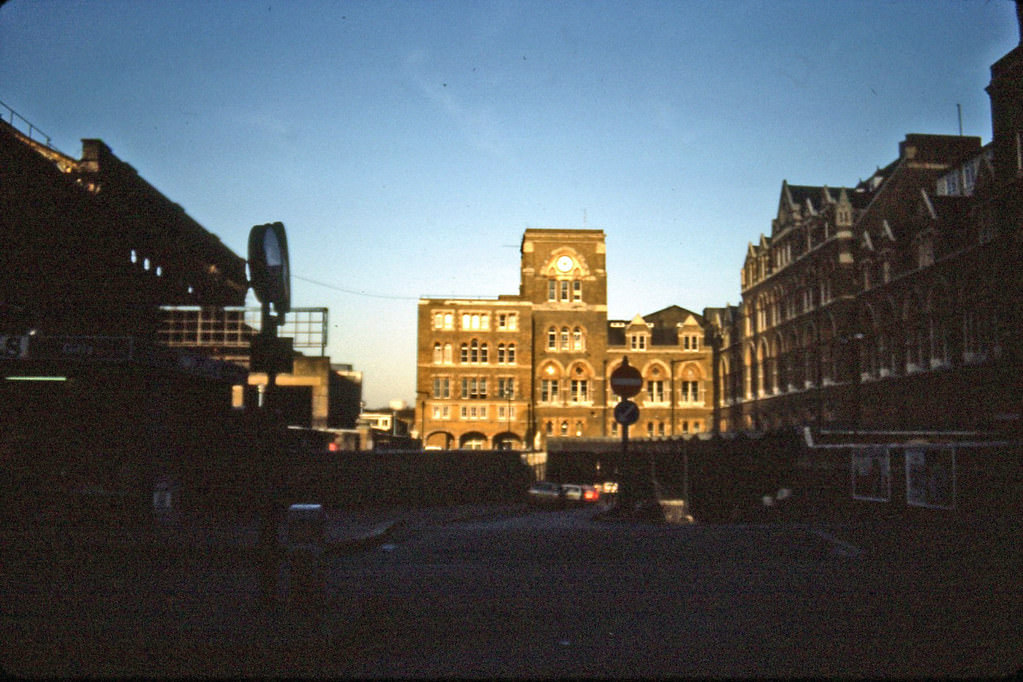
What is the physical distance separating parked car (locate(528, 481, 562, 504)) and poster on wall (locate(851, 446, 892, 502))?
45.0 feet

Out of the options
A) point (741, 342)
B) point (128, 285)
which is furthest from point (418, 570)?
point (741, 342)

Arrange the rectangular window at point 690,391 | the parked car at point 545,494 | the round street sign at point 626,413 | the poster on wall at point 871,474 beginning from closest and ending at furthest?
the round street sign at point 626,413 < the poster on wall at point 871,474 < the parked car at point 545,494 < the rectangular window at point 690,391

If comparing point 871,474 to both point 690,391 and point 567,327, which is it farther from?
point 690,391

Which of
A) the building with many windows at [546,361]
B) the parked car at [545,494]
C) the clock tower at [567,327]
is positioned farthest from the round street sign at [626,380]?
the clock tower at [567,327]

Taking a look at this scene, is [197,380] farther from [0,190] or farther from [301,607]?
[301,607]

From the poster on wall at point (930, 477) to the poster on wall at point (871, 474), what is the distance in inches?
29.3

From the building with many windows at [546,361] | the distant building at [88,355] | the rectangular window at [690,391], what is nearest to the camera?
the distant building at [88,355]

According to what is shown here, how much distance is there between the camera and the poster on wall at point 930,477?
724 inches

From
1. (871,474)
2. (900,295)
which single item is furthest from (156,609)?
(900,295)

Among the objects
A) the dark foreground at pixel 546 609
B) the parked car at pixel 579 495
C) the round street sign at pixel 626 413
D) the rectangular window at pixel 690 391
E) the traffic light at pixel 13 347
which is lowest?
the parked car at pixel 579 495

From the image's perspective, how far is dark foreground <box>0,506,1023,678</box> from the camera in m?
5.89

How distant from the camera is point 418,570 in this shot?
1059 centimetres

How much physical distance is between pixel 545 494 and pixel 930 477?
712 inches

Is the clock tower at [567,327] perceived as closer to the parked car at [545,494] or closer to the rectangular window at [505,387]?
the rectangular window at [505,387]
